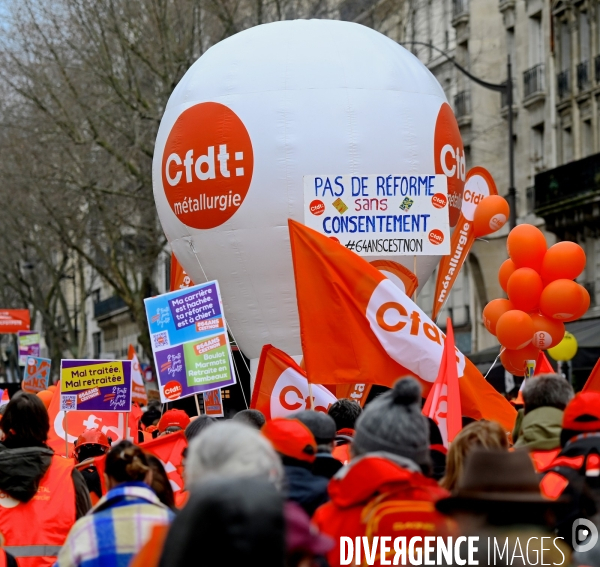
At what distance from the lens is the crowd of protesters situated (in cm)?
292

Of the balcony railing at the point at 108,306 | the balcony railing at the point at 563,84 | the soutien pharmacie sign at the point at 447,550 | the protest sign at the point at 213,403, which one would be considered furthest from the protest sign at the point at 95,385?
the balcony railing at the point at 108,306

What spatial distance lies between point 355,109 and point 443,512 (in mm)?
10316

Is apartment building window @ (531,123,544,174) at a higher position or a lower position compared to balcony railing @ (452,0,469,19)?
lower

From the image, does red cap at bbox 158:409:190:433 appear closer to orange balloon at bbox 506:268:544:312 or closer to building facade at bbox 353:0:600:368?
orange balloon at bbox 506:268:544:312

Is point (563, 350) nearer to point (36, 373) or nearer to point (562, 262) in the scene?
point (562, 262)

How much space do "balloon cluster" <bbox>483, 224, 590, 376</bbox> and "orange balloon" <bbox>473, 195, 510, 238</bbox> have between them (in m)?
1.36

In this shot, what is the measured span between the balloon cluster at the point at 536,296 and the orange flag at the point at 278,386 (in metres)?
1.86

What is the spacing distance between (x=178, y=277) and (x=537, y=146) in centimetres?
1946

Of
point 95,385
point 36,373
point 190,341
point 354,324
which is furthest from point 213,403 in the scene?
point 36,373

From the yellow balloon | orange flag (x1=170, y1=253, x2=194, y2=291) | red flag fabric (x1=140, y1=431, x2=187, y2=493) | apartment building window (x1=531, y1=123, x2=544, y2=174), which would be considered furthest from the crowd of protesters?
apartment building window (x1=531, y1=123, x2=544, y2=174)

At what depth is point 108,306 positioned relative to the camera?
7481 cm

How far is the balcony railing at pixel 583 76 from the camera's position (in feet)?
107

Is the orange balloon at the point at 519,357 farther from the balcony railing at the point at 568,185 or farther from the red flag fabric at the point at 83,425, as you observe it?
the balcony railing at the point at 568,185

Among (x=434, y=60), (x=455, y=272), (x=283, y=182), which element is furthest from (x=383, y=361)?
(x=434, y=60)
